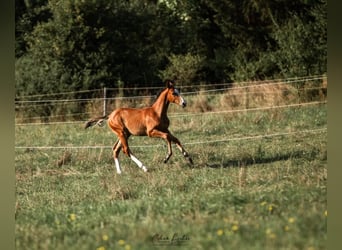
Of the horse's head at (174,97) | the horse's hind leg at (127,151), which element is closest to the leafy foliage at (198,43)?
the horse's head at (174,97)

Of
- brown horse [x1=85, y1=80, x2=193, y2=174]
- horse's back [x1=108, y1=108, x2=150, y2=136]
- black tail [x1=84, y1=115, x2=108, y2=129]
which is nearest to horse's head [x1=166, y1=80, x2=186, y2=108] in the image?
brown horse [x1=85, y1=80, x2=193, y2=174]

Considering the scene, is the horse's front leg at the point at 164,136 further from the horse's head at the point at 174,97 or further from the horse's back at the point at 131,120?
the horse's head at the point at 174,97

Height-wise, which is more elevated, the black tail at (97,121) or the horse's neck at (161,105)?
the horse's neck at (161,105)

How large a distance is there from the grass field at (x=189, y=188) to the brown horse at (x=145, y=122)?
11 cm

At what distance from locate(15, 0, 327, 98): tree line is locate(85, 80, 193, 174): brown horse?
364 mm

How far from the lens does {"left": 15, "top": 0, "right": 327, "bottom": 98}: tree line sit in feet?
20.4

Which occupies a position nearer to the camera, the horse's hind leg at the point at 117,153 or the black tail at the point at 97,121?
the horse's hind leg at the point at 117,153

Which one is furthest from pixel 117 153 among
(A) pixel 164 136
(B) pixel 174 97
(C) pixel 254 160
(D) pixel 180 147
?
(C) pixel 254 160

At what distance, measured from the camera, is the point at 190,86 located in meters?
6.30

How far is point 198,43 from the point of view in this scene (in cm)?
644

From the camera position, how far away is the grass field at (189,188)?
4.63 metres

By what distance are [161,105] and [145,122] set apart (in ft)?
0.86

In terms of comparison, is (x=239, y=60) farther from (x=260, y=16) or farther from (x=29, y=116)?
(x=29, y=116)

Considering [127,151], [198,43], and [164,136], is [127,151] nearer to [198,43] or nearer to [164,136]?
[164,136]
